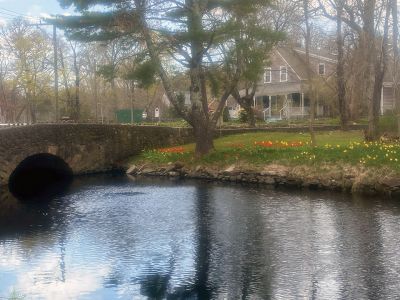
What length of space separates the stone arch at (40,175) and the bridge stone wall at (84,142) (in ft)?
1.71

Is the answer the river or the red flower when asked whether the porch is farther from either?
the river

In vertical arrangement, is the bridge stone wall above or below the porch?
below

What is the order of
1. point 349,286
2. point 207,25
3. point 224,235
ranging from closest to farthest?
point 349,286 < point 224,235 < point 207,25

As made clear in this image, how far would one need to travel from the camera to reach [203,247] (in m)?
13.3

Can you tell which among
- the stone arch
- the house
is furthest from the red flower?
the house

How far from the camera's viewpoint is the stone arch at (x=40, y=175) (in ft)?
84.6

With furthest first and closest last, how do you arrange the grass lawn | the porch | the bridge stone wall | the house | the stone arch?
the house
the porch
the stone arch
the bridge stone wall
the grass lawn

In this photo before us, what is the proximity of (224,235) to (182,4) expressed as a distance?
1379 cm

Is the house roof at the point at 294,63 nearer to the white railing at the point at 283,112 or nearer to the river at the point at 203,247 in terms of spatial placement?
the white railing at the point at 283,112

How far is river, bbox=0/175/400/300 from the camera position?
1034cm

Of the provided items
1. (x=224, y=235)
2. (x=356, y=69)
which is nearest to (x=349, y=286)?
(x=224, y=235)

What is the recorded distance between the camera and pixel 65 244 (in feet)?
45.7

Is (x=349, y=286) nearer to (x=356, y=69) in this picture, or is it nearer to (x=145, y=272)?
(x=145, y=272)

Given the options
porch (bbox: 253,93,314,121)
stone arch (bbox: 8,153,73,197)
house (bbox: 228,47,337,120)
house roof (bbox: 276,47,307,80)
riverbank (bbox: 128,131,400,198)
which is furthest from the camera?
house roof (bbox: 276,47,307,80)
